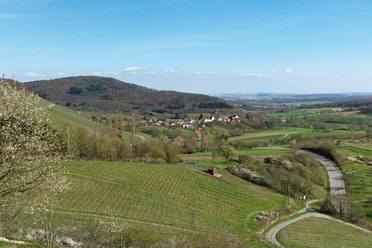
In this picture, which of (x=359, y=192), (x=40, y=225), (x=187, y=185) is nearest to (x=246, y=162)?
(x=359, y=192)

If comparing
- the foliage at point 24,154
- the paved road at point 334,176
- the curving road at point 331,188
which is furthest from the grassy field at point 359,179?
the foliage at point 24,154

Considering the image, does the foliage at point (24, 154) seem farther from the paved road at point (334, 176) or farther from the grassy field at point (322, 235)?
the paved road at point (334, 176)

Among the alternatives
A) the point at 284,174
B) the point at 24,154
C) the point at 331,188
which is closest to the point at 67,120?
the point at 284,174

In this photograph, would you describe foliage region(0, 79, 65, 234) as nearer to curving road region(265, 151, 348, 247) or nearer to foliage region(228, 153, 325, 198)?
curving road region(265, 151, 348, 247)

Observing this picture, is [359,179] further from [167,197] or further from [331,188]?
[167,197]

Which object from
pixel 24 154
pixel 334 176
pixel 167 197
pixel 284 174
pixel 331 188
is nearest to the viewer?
pixel 24 154

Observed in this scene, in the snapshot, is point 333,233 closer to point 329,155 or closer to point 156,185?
point 156,185
